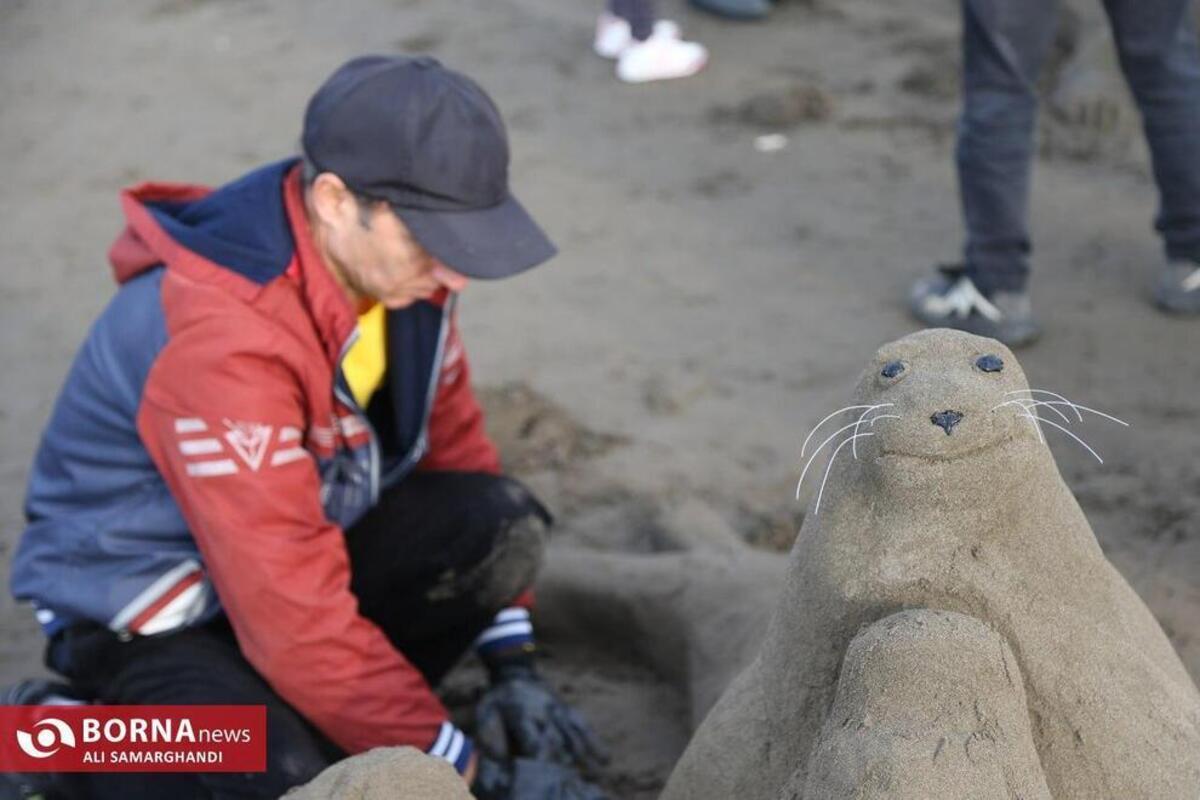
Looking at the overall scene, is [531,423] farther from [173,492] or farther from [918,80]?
[918,80]

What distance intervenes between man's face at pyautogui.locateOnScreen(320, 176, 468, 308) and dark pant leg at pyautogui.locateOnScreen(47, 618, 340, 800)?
0.59m

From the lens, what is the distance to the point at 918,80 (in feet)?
17.4

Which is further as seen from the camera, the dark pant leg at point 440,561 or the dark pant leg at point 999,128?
the dark pant leg at point 999,128

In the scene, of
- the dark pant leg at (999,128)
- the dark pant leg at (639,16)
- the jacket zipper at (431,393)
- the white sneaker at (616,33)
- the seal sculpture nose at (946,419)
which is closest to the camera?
the seal sculpture nose at (946,419)

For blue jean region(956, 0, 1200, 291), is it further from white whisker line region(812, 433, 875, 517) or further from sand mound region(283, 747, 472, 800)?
sand mound region(283, 747, 472, 800)

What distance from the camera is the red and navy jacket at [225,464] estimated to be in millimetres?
2123

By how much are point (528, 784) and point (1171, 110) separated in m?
2.34

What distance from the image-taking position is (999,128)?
3.55 metres

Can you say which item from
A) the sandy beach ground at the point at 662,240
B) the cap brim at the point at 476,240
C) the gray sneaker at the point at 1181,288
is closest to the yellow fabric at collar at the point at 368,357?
the cap brim at the point at 476,240

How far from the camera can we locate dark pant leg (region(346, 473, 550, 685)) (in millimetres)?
2588

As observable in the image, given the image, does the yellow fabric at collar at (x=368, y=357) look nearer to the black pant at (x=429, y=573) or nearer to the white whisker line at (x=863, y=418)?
the black pant at (x=429, y=573)

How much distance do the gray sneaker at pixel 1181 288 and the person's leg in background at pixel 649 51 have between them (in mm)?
2278

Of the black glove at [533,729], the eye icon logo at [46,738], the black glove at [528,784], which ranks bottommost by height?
the black glove at [533,729]

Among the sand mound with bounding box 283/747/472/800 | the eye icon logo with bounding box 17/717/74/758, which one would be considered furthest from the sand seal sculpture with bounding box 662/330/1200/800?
the eye icon logo with bounding box 17/717/74/758
